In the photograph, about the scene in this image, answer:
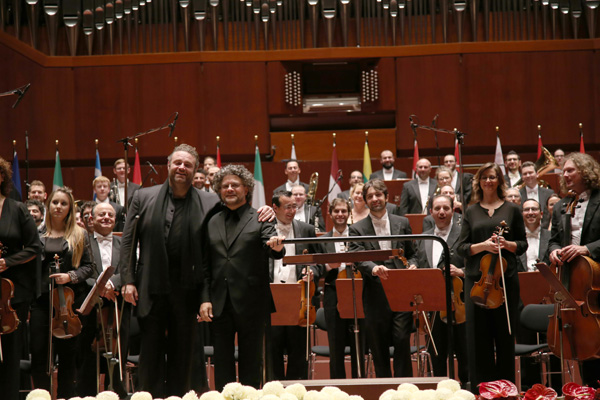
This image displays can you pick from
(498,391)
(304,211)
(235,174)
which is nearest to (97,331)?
(235,174)

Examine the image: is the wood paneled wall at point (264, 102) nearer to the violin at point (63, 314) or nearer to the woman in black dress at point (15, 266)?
the violin at point (63, 314)

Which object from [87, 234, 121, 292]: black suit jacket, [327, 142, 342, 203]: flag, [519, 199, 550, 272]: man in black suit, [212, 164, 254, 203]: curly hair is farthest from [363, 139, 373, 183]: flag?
[212, 164, 254, 203]: curly hair

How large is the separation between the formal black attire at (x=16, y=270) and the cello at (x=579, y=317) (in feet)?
9.37

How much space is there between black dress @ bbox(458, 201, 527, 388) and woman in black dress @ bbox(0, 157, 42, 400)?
2413mm

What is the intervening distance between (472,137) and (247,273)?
777 cm

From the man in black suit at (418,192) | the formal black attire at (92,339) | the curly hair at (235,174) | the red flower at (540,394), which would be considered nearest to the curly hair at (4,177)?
the formal black attire at (92,339)

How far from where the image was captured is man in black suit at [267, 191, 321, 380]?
5.22 meters

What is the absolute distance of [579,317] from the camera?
4320 mm

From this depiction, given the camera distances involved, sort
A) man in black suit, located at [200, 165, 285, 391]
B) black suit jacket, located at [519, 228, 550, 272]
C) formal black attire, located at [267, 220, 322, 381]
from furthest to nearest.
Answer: black suit jacket, located at [519, 228, 550, 272] → formal black attire, located at [267, 220, 322, 381] → man in black suit, located at [200, 165, 285, 391]

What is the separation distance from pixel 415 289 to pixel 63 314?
2077 millimetres

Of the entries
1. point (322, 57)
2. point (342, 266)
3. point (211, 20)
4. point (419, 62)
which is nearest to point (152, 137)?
point (211, 20)

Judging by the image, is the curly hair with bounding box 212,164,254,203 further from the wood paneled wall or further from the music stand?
the wood paneled wall

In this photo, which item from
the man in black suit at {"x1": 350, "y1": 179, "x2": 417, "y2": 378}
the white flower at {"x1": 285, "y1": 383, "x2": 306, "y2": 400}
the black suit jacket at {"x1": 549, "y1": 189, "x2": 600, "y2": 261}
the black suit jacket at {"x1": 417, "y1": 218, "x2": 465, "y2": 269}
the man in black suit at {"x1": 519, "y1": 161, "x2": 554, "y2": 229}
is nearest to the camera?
the white flower at {"x1": 285, "y1": 383, "x2": 306, "y2": 400}

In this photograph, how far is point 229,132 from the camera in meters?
11.2
